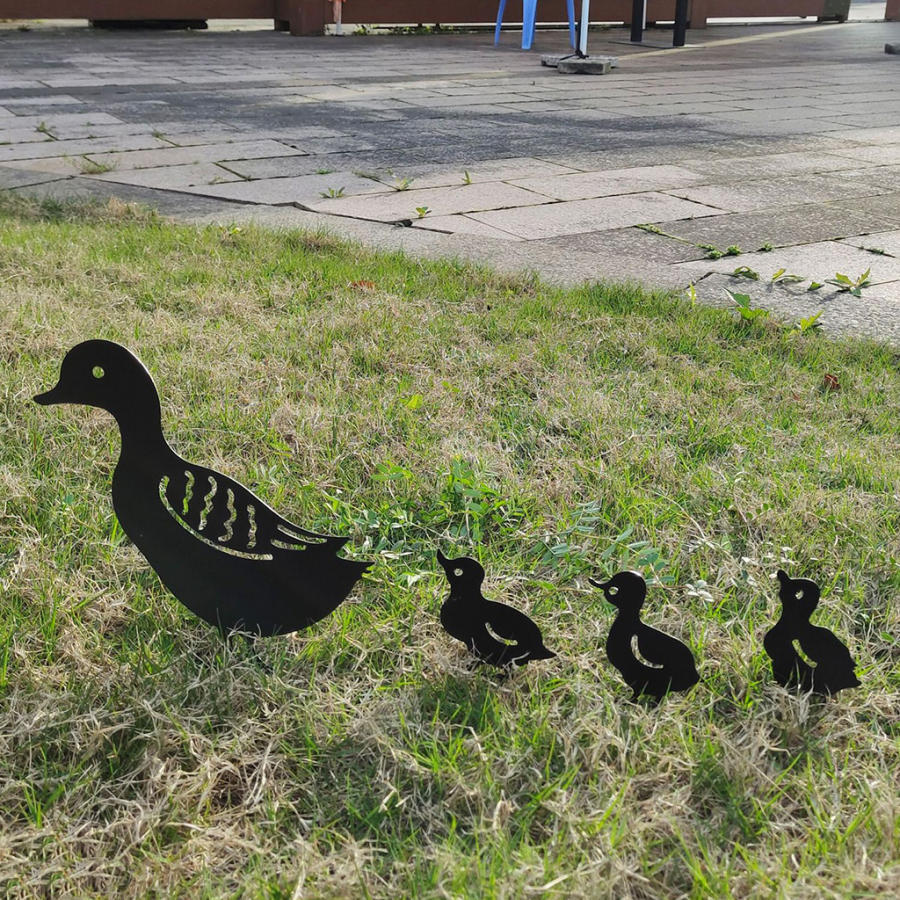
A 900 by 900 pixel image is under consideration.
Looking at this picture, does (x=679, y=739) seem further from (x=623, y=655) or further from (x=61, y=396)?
(x=61, y=396)

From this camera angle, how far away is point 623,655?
1619mm

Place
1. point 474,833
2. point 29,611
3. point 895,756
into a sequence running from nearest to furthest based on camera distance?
point 474,833, point 895,756, point 29,611

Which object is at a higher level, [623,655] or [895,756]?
[623,655]

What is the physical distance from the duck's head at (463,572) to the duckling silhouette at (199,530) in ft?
0.46

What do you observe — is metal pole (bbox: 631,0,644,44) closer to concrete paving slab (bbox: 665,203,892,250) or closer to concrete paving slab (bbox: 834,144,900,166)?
concrete paving slab (bbox: 834,144,900,166)

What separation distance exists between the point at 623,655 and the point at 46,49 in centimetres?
1266

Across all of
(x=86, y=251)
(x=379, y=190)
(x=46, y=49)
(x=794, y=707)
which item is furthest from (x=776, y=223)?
(x=46, y=49)

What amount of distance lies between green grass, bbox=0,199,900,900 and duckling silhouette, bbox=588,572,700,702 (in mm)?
49

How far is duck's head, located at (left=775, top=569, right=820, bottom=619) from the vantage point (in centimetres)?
154

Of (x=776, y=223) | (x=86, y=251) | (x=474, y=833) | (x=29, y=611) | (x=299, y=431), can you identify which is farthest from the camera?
(x=776, y=223)

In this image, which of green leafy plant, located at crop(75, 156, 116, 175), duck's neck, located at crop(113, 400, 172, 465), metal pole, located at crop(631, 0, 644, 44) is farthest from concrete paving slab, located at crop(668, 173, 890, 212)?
metal pole, located at crop(631, 0, 644, 44)

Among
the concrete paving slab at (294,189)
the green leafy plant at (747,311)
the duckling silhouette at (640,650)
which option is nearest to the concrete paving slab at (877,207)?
the green leafy plant at (747,311)

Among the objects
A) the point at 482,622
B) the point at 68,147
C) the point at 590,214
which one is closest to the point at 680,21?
the point at 68,147

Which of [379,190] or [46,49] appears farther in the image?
[46,49]
